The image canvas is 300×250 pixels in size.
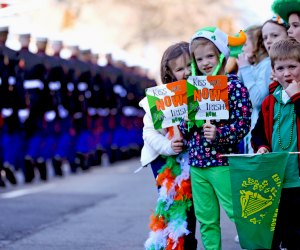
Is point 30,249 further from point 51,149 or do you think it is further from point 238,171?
point 51,149

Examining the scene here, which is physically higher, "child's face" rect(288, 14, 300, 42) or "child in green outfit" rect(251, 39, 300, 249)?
"child's face" rect(288, 14, 300, 42)

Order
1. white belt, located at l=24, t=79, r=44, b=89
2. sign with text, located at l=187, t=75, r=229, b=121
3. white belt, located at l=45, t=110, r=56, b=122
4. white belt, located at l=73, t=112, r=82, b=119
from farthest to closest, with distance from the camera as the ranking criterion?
1. white belt, located at l=73, t=112, r=82, b=119
2. white belt, located at l=45, t=110, r=56, b=122
3. white belt, located at l=24, t=79, r=44, b=89
4. sign with text, located at l=187, t=75, r=229, b=121

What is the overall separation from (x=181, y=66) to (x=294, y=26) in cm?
71

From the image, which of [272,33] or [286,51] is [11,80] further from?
[286,51]

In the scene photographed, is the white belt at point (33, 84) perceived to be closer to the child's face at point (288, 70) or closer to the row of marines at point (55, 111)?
the row of marines at point (55, 111)

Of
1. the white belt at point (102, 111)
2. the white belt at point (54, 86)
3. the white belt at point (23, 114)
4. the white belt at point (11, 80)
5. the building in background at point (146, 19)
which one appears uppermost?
the building in background at point (146, 19)

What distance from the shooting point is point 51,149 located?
16.1m

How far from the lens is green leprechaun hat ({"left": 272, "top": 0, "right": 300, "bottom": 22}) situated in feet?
20.6

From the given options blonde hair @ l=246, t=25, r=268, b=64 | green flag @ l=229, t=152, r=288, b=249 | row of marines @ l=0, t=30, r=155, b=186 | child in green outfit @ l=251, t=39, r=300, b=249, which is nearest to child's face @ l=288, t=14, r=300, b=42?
child in green outfit @ l=251, t=39, r=300, b=249

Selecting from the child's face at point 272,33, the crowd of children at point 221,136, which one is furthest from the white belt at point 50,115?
the crowd of children at point 221,136

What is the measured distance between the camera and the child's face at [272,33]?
7301 mm

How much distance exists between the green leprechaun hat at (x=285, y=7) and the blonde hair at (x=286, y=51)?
0.44 metres

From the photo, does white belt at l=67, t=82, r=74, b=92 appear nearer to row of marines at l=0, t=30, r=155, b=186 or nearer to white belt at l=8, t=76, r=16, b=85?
row of marines at l=0, t=30, r=155, b=186

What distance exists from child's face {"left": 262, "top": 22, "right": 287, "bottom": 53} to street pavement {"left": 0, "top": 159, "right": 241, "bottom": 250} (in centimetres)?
150
